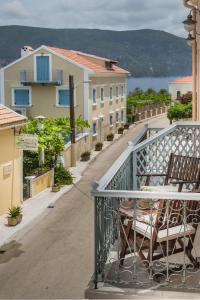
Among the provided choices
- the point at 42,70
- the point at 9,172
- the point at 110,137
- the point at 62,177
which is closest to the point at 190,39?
the point at 9,172

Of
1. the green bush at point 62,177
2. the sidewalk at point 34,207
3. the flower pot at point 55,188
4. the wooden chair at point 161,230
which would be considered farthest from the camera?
the green bush at point 62,177

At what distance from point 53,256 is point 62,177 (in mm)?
10615

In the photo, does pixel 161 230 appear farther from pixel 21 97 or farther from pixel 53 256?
pixel 21 97

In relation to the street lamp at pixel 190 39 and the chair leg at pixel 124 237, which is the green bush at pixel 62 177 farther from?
the chair leg at pixel 124 237

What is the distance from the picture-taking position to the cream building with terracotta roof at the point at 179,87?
69.5m

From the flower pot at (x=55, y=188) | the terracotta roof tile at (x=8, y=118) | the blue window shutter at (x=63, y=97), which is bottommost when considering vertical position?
the flower pot at (x=55, y=188)

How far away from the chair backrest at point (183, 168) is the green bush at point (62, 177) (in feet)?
53.5

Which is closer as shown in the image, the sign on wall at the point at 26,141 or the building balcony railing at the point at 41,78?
the sign on wall at the point at 26,141

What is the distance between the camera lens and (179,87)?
2778 inches

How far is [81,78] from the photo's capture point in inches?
1448

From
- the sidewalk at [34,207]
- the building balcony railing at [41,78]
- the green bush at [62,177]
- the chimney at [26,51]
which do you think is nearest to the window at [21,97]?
the building balcony railing at [41,78]

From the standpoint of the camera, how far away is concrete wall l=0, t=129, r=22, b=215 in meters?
18.3

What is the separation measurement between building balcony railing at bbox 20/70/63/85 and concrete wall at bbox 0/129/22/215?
1798 centimetres

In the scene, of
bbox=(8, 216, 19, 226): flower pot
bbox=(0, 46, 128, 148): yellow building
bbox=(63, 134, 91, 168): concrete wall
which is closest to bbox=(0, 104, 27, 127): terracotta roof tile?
bbox=(8, 216, 19, 226): flower pot
